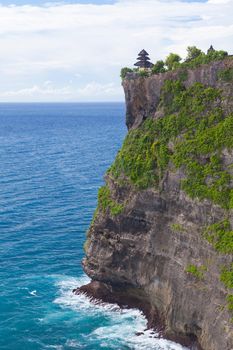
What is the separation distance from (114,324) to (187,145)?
74.9 feet

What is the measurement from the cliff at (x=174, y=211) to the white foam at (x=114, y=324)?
149 cm

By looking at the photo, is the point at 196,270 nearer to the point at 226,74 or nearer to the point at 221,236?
the point at 221,236

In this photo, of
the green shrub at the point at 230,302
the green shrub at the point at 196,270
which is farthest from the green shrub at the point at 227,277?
the green shrub at the point at 196,270

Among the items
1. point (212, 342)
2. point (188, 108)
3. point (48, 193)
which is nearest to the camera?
point (212, 342)

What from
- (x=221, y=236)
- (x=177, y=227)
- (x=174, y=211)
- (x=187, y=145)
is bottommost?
(x=177, y=227)

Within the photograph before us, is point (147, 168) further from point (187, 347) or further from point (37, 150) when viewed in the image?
point (37, 150)

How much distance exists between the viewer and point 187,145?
167ft

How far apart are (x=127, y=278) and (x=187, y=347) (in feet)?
36.0

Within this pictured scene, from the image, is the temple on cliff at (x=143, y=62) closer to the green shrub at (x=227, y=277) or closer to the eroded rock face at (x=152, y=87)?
the eroded rock face at (x=152, y=87)

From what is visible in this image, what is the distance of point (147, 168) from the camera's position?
54656 millimetres

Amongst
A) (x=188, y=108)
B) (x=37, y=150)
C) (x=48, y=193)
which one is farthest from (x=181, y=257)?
(x=37, y=150)

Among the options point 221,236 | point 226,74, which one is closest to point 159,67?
point 226,74

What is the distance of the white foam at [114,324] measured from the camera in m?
51.2

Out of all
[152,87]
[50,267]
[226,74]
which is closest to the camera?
[226,74]
